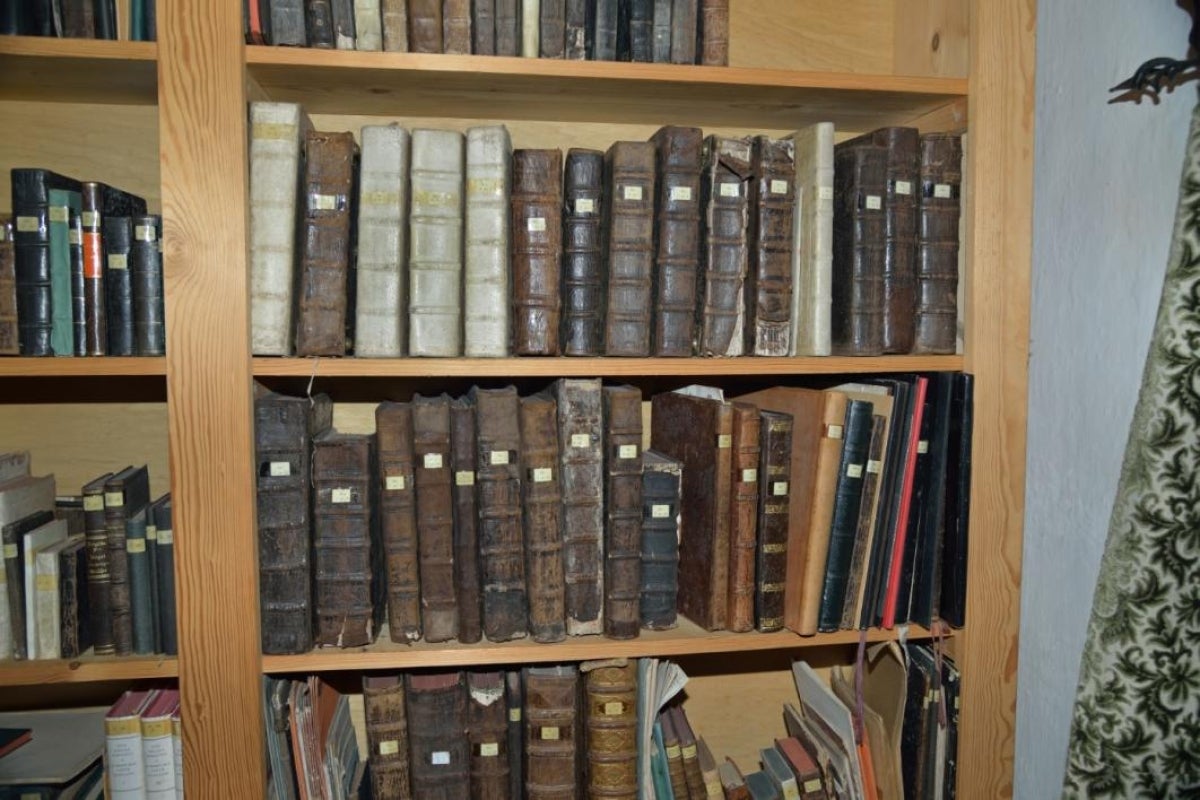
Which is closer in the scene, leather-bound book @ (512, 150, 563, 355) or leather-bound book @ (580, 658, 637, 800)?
leather-bound book @ (512, 150, 563, 355)

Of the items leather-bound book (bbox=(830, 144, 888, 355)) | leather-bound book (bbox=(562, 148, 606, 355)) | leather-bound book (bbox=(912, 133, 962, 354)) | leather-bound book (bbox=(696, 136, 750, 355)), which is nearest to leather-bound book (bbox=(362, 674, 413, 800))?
leather-bound book (bbox=(562, 148, 606, 355))

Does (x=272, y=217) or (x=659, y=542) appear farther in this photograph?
(x=659, y=542)

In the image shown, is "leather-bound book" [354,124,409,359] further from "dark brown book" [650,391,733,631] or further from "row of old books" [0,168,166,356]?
"dark brown book" [650,391,733,631]

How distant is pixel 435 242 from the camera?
117cm

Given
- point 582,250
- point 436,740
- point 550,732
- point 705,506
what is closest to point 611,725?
point 550,732

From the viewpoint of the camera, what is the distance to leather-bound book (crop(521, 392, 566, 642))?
1.21 meters

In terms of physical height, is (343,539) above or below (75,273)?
below

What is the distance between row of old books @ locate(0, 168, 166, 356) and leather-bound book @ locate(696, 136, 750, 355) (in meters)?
0.78

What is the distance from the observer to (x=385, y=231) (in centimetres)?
117

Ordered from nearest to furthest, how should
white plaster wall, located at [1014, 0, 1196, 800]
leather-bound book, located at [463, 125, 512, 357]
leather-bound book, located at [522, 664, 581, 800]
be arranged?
white plaster wall, located at [1014, 0, 1196, 800]
leather-bound book, located at [463, 125, 512, 357]
leather-bound book, located at [522, 664, 581, 800]

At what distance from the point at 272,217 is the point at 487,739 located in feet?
2.77

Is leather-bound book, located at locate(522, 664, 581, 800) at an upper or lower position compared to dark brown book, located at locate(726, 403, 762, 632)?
lower

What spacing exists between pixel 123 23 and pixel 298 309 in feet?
2.45

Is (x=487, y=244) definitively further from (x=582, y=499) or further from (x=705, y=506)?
(x=705, y=506)
